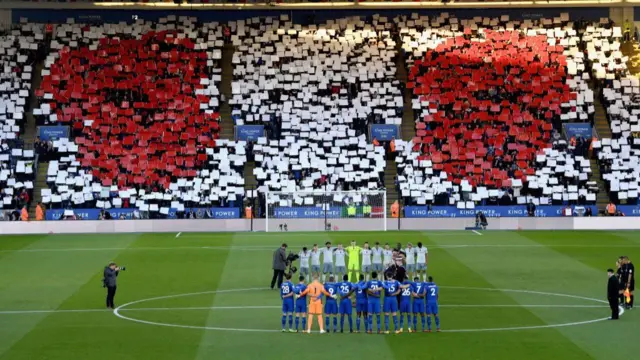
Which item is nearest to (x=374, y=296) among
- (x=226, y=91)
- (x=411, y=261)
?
(x=411, y=261)

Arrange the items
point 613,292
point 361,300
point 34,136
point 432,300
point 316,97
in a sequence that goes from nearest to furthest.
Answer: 1. point 361,300
2. point 432,300
3. point 613,292
4. point 34,136
5. point 316,97

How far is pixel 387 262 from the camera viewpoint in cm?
3838

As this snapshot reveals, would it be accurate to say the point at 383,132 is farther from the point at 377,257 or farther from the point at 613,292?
the point at 613,292

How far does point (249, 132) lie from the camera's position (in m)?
70.4

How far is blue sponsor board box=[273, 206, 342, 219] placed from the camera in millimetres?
60844

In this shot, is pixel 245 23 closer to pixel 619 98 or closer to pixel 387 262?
pixel 619 98

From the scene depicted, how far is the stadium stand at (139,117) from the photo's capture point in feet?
213

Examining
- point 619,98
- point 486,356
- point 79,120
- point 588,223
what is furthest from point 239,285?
point 619,98

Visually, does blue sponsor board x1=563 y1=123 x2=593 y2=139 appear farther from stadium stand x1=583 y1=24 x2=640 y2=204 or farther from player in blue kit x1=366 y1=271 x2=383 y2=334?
player in blue kit x1=366 y1=271 x2=383 y2=334

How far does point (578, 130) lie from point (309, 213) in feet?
68.4

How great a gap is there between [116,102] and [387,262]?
124 feet

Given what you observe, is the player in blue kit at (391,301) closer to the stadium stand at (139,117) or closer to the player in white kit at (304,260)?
Answer: the player in white kit at (304,260)

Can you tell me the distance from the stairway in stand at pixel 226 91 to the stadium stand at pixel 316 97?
2.70 ft

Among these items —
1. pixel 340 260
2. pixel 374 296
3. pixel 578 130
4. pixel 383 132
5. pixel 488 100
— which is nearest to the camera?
pixel 374 296
